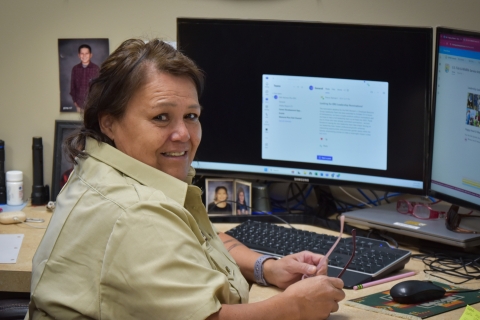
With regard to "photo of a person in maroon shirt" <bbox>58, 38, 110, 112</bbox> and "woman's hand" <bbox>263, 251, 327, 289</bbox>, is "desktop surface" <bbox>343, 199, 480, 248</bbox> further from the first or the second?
"photo of a person in maroon shirt" <bbox>58, 38, 110, 112</bbox>

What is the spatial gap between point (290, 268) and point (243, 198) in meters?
0.65

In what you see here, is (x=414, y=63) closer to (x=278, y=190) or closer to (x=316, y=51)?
(x=316, y=51)

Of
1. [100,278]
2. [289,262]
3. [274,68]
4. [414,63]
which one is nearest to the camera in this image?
[100,278]

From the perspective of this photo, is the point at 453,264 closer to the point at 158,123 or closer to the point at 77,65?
the point at 158,123

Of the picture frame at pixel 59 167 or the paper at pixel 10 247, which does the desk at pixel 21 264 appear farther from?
the picture frame at pixel 59 167

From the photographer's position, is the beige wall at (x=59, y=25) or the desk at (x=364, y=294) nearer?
the desk at (x=364, y=294)

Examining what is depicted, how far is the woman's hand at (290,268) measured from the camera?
1644mm

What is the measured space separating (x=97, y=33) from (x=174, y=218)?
50.5 inches

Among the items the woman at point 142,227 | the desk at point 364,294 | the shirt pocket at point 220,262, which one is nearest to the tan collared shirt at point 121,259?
the woman at point 142,227

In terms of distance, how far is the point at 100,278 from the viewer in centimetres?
123

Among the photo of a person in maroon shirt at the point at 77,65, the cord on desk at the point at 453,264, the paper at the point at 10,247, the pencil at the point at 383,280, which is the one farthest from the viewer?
the photo of a person in maroon shirt at the point at 77,65

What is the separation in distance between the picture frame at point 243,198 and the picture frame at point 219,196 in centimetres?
2

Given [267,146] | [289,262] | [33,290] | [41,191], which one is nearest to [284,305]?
[289,262]

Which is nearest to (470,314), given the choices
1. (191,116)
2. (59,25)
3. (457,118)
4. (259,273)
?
(259,273)
